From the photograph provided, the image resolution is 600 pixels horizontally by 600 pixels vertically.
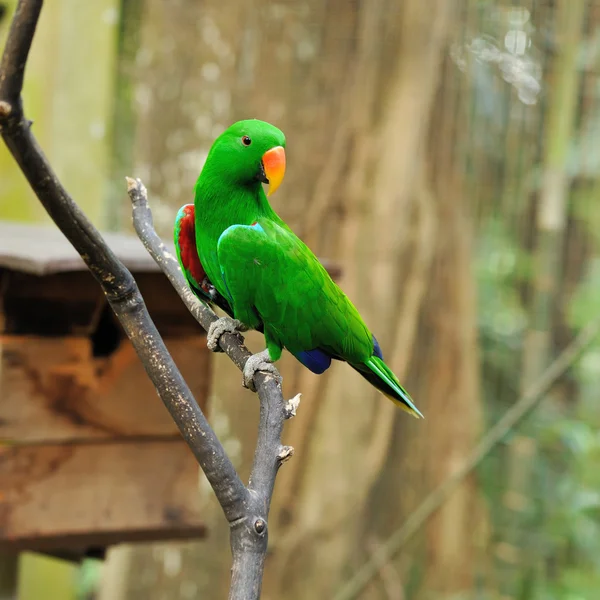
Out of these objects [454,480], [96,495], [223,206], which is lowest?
[454,480]

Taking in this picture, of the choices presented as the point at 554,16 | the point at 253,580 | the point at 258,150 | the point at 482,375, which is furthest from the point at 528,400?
the point at 253,580

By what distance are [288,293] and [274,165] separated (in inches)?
6.6

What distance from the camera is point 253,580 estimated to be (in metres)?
0.58

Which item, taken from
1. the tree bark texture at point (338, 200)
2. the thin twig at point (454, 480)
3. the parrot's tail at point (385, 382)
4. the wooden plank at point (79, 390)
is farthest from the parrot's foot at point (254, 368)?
the thin twig at point (454, 480)

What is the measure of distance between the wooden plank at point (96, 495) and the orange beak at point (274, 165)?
0.57 metres

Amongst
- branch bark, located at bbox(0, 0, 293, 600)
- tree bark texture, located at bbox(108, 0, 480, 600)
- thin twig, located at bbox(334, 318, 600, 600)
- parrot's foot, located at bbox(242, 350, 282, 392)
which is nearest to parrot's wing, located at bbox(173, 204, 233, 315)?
parrot's foot, located at bbox(242, 350, 282, 392)

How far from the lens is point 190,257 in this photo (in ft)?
3.96

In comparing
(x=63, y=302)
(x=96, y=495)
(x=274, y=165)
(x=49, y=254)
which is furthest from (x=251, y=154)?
(x=96, y=495)

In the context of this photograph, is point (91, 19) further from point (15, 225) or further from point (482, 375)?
point (482, 375)

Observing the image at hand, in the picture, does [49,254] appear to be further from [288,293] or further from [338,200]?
[338,200]

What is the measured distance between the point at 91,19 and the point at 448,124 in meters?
0.89

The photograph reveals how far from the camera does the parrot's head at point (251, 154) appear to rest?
1069mm

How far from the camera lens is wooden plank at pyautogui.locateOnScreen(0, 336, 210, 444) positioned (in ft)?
4.26

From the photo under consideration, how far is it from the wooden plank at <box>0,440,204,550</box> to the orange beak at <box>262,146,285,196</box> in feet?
1.85
